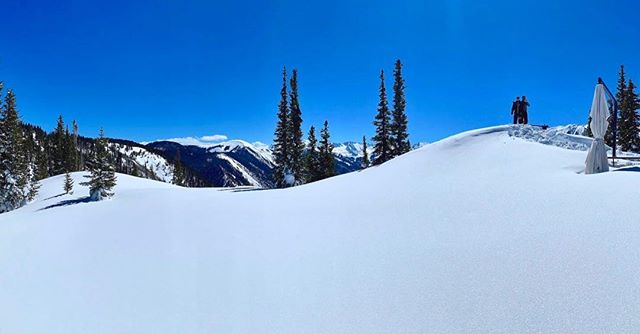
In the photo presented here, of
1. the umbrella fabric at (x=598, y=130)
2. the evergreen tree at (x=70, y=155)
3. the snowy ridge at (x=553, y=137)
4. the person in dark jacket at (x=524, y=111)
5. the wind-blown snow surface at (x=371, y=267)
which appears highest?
the evergreen tree at (x=70, y=155)

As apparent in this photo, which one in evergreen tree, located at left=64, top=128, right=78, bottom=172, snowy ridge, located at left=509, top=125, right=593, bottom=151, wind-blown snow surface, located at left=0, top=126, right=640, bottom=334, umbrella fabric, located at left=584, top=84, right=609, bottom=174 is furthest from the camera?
evergreen tree, located at left=64, top=128, right=78, bottom=172

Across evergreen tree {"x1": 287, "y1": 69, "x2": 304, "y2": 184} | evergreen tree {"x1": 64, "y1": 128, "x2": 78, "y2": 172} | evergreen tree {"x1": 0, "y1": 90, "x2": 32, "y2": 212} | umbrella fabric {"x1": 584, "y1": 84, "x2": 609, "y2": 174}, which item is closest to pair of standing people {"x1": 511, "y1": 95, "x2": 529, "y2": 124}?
umbrella fabric {"x1": 584, "y1": 84, "x2": 609, "y2": 174}

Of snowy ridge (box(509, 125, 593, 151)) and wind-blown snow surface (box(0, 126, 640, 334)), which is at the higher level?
snowy ridge (box(509, 125, 593, 151))

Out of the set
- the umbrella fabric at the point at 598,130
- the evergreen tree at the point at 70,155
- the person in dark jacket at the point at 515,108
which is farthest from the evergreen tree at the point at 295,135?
the evergreen tree at the point at 70,155

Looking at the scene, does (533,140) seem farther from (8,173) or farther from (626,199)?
(8,173)

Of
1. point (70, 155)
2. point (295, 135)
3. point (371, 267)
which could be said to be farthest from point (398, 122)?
point (70, 155)

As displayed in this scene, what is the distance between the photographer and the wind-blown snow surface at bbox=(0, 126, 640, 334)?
14.9 ft

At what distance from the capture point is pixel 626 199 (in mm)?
6969

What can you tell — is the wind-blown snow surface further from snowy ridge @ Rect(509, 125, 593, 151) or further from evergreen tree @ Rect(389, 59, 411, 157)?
evergreen tree @ Rect(389, 59, 411, 157)

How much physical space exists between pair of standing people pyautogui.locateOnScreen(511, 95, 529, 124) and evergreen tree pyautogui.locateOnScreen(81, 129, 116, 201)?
27920 mm

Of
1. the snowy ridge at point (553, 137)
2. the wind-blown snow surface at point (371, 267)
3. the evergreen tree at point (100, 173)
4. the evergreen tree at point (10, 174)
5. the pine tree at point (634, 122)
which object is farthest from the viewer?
the pine tree at point (634, 122)

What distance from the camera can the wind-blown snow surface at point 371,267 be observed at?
4.54m

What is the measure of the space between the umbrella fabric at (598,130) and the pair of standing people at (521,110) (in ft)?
43.0

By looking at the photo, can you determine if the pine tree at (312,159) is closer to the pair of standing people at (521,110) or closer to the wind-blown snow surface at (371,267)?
the pair of standing people at (521,110)
